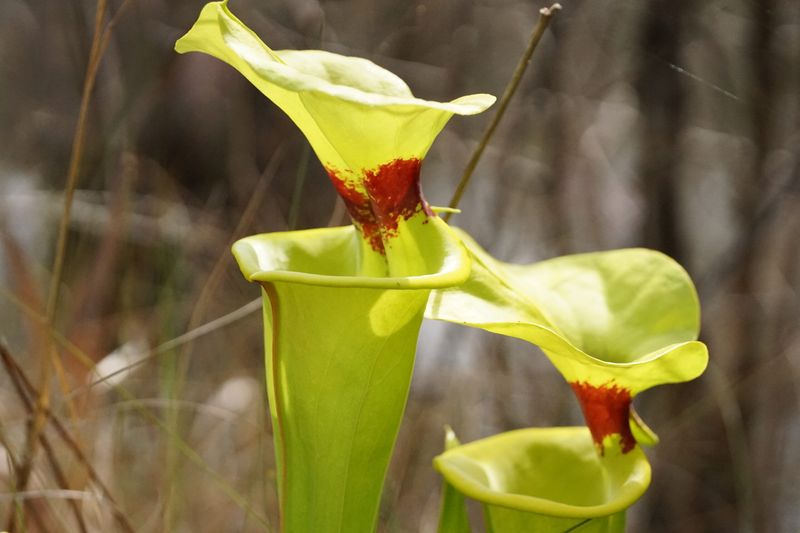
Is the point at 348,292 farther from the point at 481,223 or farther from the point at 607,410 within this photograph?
the point at 481,223

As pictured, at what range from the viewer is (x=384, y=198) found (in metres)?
0.48

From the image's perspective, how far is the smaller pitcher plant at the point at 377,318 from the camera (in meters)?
0.44

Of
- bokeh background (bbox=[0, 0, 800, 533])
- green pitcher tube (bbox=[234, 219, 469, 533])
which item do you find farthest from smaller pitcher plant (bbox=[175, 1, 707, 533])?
bokeh background (bbox=[0, 0, 800, 533])

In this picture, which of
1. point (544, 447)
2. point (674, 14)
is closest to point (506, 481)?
point (544, 447)

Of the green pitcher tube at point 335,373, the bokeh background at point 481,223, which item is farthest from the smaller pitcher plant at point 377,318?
the bokeh background at point 481,223

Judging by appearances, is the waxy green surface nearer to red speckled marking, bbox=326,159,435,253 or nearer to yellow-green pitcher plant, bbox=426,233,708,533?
yellow-green pitcher plant, bbox=426,233,708,533

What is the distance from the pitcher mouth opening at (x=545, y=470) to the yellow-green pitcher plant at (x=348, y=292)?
8 centimetres

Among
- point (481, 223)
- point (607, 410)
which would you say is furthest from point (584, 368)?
point (481, 223)

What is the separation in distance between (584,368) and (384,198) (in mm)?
184

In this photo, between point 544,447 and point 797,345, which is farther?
point 797,345

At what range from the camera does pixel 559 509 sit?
53 centimetres

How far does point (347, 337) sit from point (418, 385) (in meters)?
1.71

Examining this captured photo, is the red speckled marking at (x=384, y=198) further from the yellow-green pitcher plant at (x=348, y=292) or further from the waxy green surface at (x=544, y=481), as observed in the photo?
the waxy green surface at (x=544, y=481)

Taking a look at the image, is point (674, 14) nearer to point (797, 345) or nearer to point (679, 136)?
point (679, 136)
